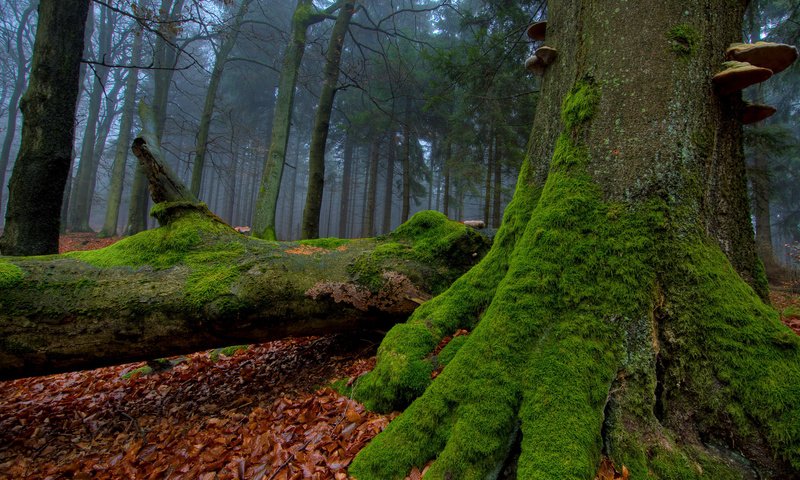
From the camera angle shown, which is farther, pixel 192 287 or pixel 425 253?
pixel 425 253

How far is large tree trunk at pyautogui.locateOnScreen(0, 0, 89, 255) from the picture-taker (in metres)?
4.30

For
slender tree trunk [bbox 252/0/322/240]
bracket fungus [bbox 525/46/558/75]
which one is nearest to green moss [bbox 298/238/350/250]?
bracket fungus [bbox 525/46/558/75]

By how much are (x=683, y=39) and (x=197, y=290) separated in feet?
13.9

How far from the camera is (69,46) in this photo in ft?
15.4

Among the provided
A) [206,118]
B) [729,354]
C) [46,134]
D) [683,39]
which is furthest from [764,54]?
[206,118]

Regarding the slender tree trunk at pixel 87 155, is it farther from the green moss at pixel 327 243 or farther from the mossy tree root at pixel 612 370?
the mossy tree root at pixel 612 370

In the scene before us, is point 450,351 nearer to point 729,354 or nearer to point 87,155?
point 729,354

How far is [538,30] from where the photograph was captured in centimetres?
358

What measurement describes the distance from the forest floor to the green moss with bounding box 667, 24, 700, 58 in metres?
2.56

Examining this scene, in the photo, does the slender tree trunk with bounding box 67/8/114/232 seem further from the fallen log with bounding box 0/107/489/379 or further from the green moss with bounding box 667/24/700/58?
the green moss with bounding box 667/24/700/58

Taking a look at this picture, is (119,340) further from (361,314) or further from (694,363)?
(694,363)

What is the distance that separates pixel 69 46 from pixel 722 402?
748 cm

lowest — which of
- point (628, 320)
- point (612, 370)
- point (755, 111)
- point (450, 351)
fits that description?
point (450, 351)

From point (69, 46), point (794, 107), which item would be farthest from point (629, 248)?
point (794, 107)
